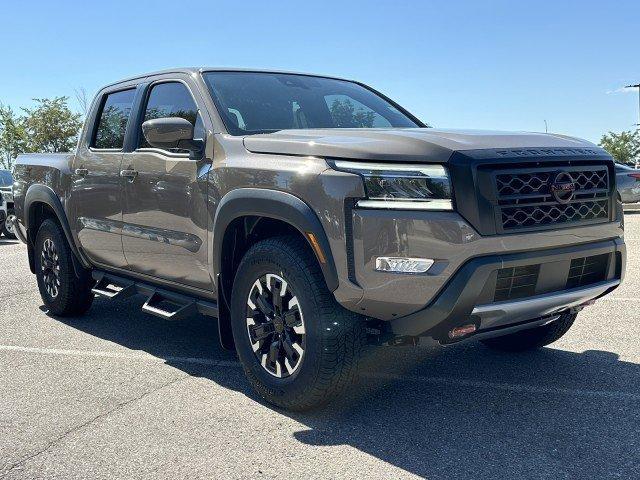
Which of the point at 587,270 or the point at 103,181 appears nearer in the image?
the point at 587,270

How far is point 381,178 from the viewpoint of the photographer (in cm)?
314

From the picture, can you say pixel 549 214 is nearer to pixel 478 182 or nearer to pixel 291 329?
pixel 478 182

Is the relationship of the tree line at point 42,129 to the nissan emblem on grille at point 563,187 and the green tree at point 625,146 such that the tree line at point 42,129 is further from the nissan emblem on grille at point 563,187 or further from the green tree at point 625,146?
the nissan emblem on grille at point 563,187

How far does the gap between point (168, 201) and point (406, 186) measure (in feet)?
5.92

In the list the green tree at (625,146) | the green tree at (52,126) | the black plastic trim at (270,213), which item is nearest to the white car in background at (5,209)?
the black plastic trim at (270,213)

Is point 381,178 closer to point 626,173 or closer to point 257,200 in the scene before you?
point 257,200

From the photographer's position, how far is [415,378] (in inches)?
168

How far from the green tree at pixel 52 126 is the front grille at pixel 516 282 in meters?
41.2

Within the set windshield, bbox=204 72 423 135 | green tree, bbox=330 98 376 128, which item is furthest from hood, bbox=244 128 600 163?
green tree, bbox=330 98 376 128

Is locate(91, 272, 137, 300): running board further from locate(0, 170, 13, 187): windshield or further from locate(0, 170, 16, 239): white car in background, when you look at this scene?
locate(0, 170, 13, 187): windshield

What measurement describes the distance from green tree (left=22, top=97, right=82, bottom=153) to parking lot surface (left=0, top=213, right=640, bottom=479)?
38902 millimetres

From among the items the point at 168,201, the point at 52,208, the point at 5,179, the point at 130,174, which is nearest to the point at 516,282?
the point at 168,201

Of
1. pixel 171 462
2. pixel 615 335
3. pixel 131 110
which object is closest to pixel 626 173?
pixel 615 335

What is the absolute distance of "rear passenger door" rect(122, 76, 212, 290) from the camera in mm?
4137
